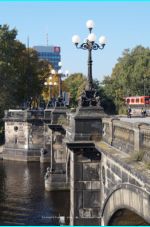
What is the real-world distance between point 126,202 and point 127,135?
1.88 metres

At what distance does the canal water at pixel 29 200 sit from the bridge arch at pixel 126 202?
944 cm

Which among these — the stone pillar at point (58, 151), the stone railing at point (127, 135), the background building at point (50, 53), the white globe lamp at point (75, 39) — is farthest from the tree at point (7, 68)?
the background building at point (50, 53)

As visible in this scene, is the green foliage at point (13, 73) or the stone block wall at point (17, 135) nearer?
the stone block wall at point (17, 135)

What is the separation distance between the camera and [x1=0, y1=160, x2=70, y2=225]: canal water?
20.5 m

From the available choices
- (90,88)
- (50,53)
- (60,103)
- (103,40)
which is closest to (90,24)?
(103,40)

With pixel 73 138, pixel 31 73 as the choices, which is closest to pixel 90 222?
pixel 73 138

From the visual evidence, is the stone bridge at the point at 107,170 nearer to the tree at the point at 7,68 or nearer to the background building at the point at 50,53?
the tree at the point at 7,68

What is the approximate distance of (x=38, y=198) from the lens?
2442 cm

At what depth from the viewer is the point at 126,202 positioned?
836 centimetres

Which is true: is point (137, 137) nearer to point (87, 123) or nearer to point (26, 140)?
point (87, 123)

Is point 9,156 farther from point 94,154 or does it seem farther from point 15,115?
point 94,154

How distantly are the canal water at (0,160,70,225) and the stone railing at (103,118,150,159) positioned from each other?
11.4 meters

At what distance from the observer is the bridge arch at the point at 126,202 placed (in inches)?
263

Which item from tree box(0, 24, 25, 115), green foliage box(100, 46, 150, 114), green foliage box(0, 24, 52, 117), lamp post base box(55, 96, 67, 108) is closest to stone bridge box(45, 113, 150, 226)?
lamp post base box(55, 96, 67, 108)
